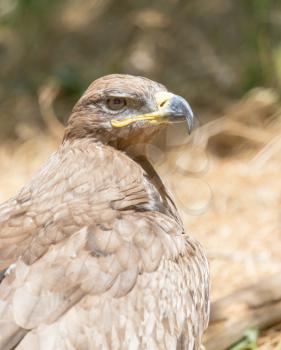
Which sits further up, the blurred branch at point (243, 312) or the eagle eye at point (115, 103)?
the eagle eye at point (115, 103)

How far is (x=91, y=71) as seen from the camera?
33.2ft

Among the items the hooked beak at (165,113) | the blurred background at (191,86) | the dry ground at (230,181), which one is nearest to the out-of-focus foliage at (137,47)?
the blurred background at (191,86)

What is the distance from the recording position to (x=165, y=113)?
4922 millimetres

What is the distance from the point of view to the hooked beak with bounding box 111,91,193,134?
4906mm

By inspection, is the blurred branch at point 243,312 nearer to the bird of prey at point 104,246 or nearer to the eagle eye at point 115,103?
the bird of prey at point 104,246

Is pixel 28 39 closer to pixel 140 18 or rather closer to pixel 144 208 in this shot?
pixel 140 18

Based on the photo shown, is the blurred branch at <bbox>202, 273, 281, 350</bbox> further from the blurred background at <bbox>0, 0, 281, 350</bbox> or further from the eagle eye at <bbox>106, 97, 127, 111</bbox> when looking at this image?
the eagle eye at <bbox>106, 97, 127, 111</bbox>

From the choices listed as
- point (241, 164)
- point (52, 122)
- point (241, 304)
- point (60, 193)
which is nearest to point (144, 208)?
point (60, 193)

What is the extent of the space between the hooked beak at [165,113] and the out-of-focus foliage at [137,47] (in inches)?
178

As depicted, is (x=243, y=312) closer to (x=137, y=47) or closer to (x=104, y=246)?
(x=104, y=246)

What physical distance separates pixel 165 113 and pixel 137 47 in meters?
5.58

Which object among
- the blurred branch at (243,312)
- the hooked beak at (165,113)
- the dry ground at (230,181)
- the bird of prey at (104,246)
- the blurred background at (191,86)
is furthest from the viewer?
the blurred background at (191,86)

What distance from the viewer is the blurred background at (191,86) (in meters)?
7.94

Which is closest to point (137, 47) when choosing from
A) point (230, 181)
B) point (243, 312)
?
point (230, 181)
